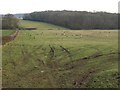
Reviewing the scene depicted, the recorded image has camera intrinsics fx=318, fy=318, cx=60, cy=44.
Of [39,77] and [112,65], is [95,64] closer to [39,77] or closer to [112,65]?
[112,65]

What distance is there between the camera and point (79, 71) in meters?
25.2

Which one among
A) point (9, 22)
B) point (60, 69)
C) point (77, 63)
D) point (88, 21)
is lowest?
point (60, 69)

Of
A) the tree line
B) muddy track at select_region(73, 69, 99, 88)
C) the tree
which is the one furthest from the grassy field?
the tree line

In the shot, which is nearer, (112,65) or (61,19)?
(112,65)

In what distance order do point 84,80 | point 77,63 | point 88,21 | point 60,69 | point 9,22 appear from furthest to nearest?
1. point 88,21
2. point 9,22
3. point 77,63
4. point 60,69
5. point 84,80

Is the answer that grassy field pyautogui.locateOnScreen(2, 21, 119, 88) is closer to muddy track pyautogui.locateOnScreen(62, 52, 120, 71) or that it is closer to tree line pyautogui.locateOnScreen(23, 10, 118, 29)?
muddy track pyautogui.locateOnScreen(62, 52, 120, 71)

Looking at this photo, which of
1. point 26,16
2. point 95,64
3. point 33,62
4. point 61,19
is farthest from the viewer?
point 26,16

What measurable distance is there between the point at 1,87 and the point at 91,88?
586 cm

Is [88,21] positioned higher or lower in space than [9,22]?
lower

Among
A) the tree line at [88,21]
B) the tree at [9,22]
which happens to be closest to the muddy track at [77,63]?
the tree at [9,22]

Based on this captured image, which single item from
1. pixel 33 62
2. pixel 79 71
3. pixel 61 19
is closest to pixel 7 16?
pixel 61 19

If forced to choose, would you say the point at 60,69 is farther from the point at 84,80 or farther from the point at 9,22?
the point at 9,22

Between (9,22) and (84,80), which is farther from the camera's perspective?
(9,22)

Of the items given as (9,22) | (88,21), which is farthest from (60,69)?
(88,21)
